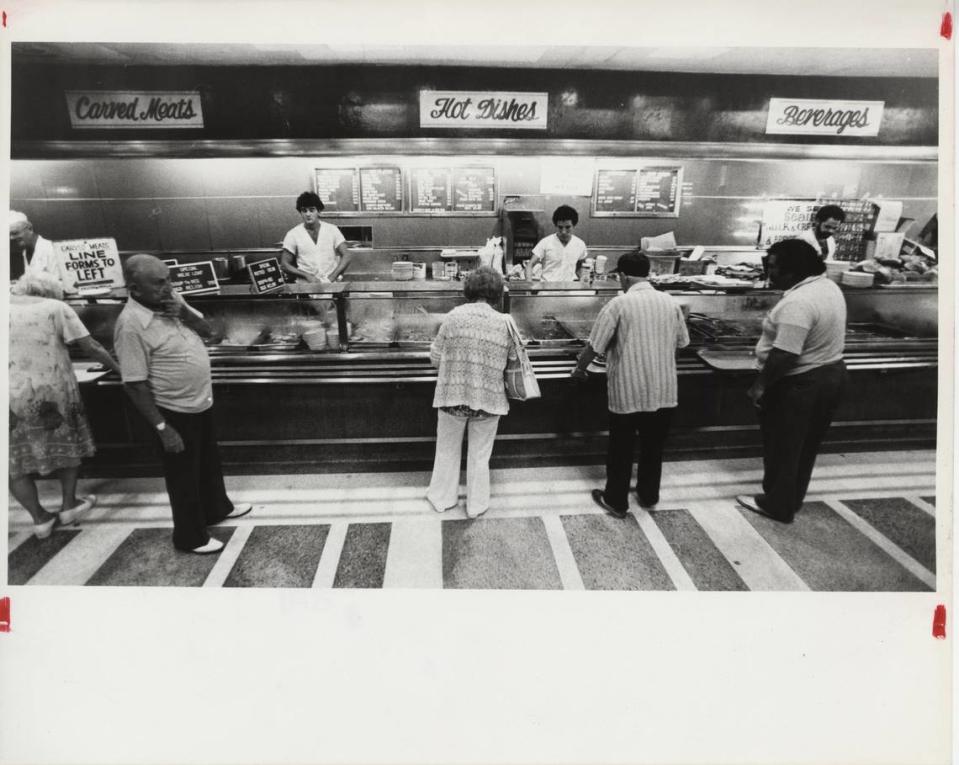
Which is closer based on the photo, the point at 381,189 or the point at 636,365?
the point at 636,365

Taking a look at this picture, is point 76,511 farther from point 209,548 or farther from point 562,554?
point 562,554

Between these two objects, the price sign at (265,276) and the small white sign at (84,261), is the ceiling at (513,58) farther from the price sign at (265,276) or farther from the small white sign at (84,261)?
the price sign at (265,276)

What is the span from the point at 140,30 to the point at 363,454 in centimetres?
255

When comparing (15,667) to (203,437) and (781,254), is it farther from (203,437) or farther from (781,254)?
(781,254)

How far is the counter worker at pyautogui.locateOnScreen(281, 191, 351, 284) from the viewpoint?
471 cm

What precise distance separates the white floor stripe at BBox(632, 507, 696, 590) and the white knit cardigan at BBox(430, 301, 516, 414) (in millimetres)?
1111

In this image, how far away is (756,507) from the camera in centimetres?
317

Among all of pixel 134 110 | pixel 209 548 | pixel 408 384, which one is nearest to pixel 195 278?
pixel 408 384

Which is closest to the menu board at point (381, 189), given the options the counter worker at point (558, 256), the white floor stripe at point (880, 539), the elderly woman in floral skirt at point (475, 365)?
the counter worker at point (558, 256)

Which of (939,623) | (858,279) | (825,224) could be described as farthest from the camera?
(825,224)

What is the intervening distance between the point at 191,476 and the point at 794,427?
3430 mm

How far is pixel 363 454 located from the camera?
3.57 metres

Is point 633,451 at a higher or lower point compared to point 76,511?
higher

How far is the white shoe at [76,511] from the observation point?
9.66ft
